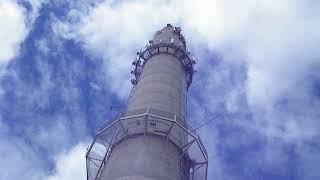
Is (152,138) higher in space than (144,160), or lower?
higher

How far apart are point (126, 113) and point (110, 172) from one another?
5.71 m

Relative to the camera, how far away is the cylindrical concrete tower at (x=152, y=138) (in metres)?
28.2

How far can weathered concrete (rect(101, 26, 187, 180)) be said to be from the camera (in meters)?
27.7

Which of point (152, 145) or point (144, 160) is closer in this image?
point (144, 160)

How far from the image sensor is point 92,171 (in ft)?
110

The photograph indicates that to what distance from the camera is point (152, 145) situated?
2994cm

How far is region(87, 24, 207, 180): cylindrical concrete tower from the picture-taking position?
28156mm

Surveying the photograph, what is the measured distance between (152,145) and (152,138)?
81cm

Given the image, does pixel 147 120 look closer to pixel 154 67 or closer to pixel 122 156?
pixel 122 156

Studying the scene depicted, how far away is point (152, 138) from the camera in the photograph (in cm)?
3067

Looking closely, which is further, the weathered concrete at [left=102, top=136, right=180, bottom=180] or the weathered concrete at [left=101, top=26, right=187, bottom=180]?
the weathered concrete at [left=101, top=26, right=187, bottom=180]

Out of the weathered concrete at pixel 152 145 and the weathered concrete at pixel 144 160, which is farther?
the weathered concrete at pixel 152 145

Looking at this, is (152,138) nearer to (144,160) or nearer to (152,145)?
(152,145)

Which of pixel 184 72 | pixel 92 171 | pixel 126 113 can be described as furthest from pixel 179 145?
pixel 184 72
